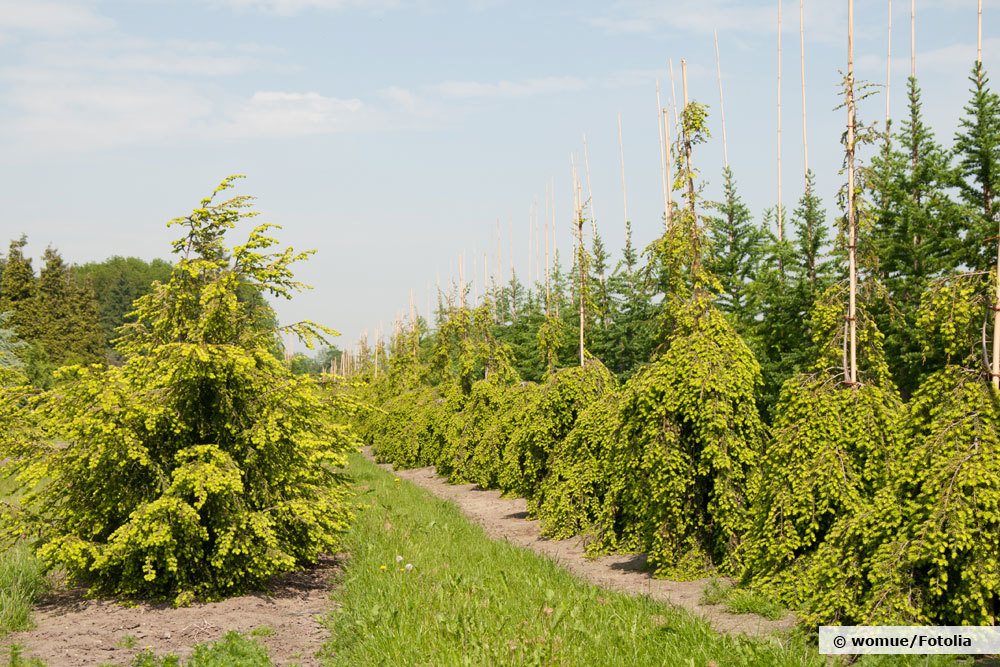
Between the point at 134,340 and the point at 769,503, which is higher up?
the point at 134,340

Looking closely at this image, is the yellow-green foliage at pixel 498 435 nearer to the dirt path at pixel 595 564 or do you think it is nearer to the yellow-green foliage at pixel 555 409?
the dirt path at pixel 595 564

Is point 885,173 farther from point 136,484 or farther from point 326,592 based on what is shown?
point 136,484

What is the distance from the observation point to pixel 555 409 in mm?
16172

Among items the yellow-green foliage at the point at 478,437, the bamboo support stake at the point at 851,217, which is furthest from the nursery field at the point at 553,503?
the yellow-green foliage at the point at 478,437


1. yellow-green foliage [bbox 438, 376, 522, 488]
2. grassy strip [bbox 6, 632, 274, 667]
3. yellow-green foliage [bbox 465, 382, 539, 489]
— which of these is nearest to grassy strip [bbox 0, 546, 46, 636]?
grassy strip [bbox 6, 632, 274, 667]

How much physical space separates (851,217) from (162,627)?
880 centimetres

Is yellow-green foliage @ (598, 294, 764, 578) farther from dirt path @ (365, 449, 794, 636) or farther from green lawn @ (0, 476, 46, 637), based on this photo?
green lawn @ (0, 476, 46, 637)

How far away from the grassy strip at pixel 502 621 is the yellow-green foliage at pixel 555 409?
453 centimetres

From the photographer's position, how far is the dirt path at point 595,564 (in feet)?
28.1

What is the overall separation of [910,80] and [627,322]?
55.9 feet

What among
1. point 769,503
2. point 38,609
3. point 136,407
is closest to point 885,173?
point 769,503

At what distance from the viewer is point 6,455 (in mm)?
9211

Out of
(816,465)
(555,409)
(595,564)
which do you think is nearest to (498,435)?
(555,409)

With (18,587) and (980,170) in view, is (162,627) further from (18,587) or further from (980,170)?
(980,170)
